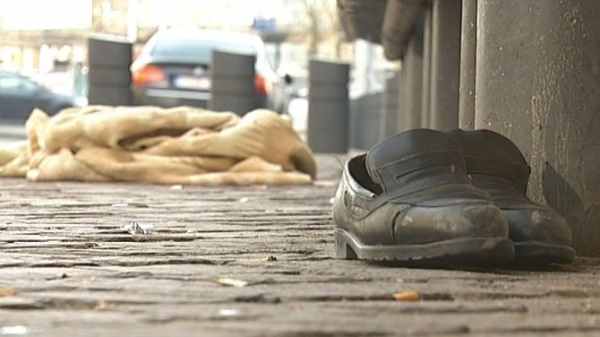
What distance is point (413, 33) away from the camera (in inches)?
353

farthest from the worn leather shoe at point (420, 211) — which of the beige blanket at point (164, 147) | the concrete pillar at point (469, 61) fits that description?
the beige blanket at point (164, 147)

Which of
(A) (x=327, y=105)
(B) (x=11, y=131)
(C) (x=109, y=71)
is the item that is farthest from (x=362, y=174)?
(B) (x=11, y=131)

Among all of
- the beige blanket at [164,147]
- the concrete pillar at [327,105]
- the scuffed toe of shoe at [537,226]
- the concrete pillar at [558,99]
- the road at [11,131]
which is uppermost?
the concrete pillar at [558,99]

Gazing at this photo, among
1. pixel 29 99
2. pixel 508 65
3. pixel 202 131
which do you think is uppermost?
pixel 508 65

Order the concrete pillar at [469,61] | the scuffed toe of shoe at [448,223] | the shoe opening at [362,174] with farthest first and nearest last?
the concrete pillar at [469,61] < the shoe opening at [362,174] < the scuffed toe of shoe at [448,223]

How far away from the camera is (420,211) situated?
264 cm

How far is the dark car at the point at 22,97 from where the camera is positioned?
2308cm

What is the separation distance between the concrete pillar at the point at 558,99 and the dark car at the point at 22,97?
67.0 ft

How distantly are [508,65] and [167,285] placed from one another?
1199mm

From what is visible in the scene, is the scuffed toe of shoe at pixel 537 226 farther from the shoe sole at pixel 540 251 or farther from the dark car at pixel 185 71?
the dark car at pixel 185 71

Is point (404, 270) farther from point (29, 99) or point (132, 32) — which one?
point (132, 32)

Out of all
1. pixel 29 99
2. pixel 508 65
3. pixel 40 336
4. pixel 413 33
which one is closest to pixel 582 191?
pixel 508 65

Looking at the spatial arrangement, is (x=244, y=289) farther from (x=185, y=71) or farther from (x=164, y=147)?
(x=185, y=71)

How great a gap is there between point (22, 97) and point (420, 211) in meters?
21.5
